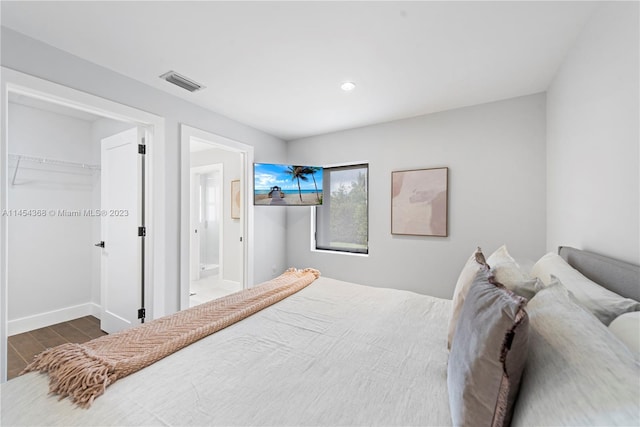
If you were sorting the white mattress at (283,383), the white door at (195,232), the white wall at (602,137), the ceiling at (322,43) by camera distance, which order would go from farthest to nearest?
the white door at (195,232) → the ceiling at (322,43) → the white wall at (602,137) → the white mattress at (283,383)

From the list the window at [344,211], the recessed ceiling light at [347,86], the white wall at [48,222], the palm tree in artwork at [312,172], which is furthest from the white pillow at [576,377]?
the white wall at [48,222]

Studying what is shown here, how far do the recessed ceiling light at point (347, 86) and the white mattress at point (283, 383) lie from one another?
6.60ft

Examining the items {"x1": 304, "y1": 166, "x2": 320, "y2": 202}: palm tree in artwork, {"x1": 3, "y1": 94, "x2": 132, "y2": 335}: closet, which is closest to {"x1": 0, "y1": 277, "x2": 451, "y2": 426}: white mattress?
{"x1": 304, "y1": 166, "x2": 320, "y2": 202}: palm tree in artwork

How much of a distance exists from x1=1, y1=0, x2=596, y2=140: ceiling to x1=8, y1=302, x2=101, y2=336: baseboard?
9.92 feet

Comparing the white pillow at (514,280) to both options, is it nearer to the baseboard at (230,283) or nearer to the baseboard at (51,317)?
the baseboard at (230,283)

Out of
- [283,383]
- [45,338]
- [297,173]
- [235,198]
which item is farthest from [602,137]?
[45,338]

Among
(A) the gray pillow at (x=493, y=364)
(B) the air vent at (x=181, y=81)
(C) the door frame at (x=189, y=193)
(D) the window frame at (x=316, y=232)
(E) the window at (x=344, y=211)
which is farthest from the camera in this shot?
(E) the window at (x=344, y=211)

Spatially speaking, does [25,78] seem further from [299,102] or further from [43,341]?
[43,341]

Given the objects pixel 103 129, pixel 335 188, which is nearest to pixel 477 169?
pixel 335 188

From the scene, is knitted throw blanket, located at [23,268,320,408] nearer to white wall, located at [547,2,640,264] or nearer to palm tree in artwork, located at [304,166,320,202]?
white wall, located at [547,2,640,264]

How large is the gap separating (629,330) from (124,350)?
181cm

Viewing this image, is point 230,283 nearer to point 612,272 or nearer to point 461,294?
point 461,294

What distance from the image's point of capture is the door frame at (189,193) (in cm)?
276

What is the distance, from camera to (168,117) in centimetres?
263
